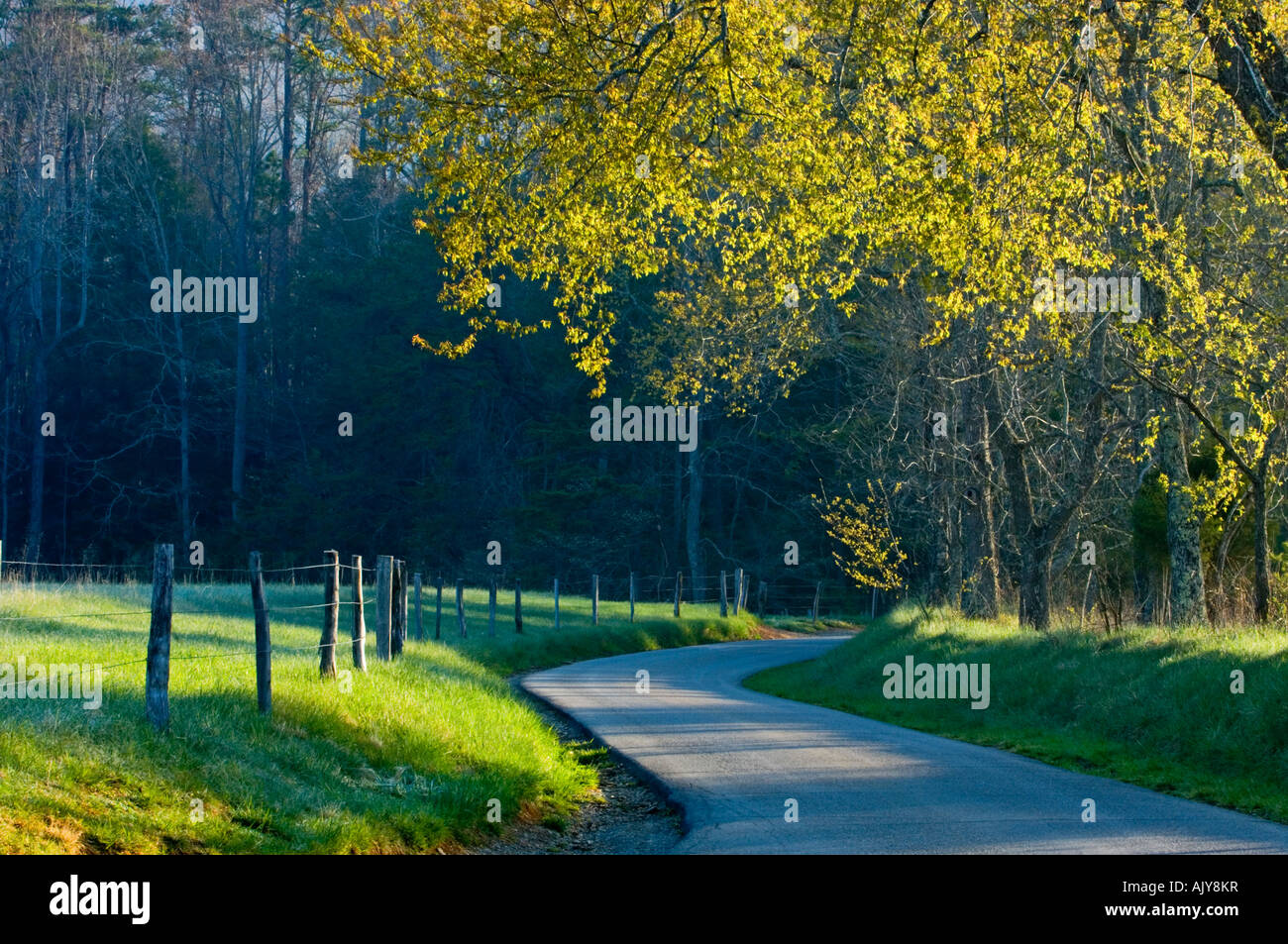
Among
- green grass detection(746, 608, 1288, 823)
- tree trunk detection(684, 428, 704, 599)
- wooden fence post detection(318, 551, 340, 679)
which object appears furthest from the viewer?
tree trunk detection(684, 428, 704, 599)

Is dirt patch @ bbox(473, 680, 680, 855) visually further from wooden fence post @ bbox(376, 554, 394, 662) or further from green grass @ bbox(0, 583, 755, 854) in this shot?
wooden fence post @ bbox(376, 554, 394, 662)

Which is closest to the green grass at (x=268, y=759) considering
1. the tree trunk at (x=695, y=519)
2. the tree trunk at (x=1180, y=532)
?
the tree trunk at (x=1180, y=532)

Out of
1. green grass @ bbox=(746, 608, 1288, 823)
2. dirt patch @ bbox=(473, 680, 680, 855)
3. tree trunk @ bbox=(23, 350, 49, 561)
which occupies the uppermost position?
tree trunk @ bbox=(23, 350, 49, 561)

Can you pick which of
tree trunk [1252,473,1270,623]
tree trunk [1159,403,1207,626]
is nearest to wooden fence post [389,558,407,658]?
tree trunk [1159,403,1207,626]

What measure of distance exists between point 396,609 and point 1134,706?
Result: 9748mm

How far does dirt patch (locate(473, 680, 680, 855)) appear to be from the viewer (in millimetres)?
9555

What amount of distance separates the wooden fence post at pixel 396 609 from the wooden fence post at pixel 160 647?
8347 millimetres

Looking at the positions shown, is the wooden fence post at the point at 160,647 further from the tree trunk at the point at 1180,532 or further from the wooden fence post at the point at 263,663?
the tree trunk at the point at 1180,532

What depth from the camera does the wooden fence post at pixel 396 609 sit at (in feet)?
59.6

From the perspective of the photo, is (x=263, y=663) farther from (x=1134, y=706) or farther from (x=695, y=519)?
(x=695, y=519)

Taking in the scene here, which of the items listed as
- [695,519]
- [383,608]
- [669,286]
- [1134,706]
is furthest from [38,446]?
[1134,706]

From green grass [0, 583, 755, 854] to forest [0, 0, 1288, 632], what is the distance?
3.34 meters

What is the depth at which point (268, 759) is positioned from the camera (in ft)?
30.6

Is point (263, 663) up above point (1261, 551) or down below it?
below
